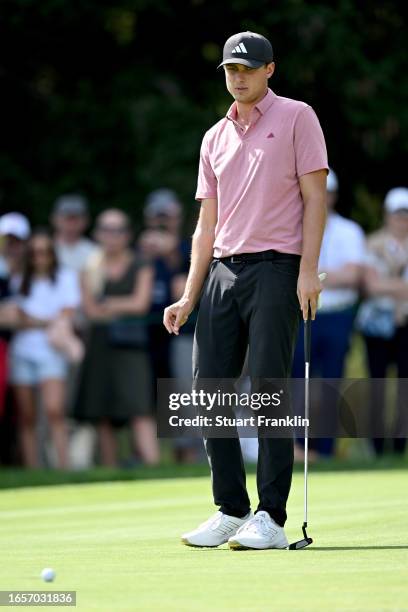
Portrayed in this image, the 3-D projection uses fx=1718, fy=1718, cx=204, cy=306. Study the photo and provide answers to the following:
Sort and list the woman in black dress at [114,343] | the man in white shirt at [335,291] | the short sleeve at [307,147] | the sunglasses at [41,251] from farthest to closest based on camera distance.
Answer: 1. the woman in black dress at [114,343]
2. the sunglasses at [41,251]
3. the man in white shirt at [335,291]
4. the short sleeve at [307,147]

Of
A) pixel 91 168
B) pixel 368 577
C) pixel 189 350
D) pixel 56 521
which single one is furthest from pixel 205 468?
pixel 91 168

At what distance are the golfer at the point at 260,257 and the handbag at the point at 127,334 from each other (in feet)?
20.5

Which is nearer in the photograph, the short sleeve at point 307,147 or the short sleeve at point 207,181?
the short sleeve at point 307,147

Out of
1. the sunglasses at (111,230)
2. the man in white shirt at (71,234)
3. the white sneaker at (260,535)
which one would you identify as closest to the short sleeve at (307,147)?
the white sneaker at (260,535)

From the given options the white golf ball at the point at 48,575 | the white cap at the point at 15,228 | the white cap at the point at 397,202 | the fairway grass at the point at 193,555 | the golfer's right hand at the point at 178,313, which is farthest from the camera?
the white cap at the point at 15,228

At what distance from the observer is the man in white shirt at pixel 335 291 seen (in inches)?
525

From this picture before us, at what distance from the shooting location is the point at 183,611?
5.33m

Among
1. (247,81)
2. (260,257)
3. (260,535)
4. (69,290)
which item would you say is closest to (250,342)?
(260,257)

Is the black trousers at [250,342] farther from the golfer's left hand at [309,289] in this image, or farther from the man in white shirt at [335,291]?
the man in white shirt at [335,291]

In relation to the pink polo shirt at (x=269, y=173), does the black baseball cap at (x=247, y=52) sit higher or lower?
higher

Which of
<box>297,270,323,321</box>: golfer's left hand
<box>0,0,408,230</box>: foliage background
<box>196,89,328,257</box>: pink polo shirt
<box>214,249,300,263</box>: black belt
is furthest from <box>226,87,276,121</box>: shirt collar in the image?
<box>0,0,408,230</box>: foliage background

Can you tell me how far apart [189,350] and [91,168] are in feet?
27.7

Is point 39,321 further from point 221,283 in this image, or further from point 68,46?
point 68,46

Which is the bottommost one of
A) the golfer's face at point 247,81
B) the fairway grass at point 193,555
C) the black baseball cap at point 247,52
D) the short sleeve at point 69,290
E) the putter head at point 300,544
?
the fairway grass at point 193,555
